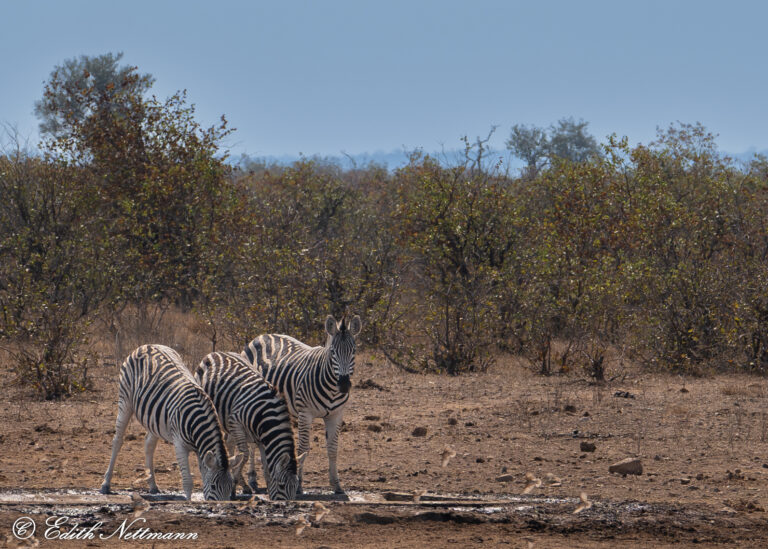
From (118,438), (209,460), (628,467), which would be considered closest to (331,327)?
(209,460)

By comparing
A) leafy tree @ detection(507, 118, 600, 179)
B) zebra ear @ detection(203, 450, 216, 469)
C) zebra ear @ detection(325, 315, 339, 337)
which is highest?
leafy tree @ detection(507, 118, 600, 179)

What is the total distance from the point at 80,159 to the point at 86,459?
40.5 feet

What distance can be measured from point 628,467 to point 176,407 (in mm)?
4276

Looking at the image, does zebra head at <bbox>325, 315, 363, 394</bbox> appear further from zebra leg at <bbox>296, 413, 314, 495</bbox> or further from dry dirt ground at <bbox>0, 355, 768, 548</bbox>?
dry dirt ground at <bbox>0, 355, 768, 548</bbox>

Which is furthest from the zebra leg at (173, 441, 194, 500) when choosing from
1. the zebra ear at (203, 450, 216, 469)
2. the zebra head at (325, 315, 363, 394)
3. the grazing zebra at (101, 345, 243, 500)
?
the zebra head at (325, 315, 363, 394)

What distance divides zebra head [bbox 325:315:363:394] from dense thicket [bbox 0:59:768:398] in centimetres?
588

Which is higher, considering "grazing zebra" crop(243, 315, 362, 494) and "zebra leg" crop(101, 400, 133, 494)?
"grazing zebra" crop(243, 315, 362, 494)

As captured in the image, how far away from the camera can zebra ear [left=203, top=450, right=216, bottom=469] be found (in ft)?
24.1

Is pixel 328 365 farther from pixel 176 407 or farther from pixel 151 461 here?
pixel 151 461

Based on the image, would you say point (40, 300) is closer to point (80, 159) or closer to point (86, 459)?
point (86, 459)

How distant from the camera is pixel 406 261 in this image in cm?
1816

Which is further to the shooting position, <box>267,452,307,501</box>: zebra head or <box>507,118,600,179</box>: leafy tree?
<box>507,118,600,179</box>: leafy tree

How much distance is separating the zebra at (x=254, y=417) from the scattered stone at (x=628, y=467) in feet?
10.5

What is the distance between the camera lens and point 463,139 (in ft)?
58.4
